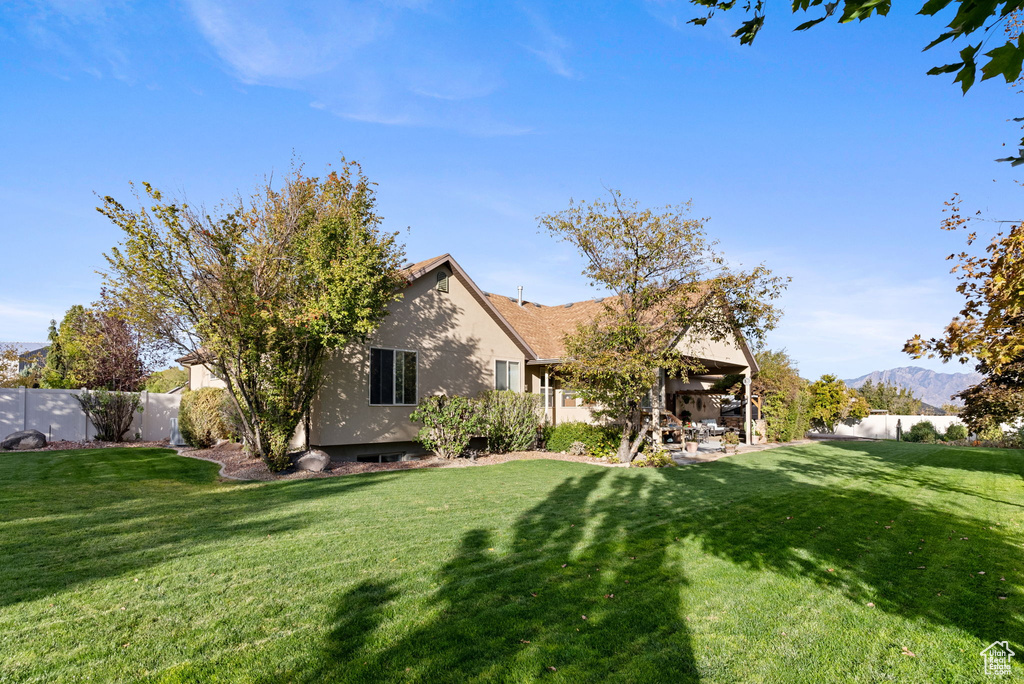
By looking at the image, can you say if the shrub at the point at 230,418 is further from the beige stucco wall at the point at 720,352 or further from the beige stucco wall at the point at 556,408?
the beige stucco wall at the point at 720,352

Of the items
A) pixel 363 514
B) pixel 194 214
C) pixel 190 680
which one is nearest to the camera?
pixel 190 680

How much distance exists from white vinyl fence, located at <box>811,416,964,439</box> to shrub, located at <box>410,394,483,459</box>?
25.9 metres

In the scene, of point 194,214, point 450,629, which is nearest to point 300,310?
point 194,214

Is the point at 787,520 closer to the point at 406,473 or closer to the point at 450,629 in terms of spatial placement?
the point at 450,629

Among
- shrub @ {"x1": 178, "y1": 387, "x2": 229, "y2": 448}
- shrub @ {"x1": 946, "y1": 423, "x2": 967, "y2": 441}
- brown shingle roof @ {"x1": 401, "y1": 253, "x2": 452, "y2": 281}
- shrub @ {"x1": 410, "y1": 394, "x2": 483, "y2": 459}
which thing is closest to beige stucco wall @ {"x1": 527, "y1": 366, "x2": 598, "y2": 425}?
shrub @ {"x1": 410, "y1": 394, "x2": 483, "y2": 459}

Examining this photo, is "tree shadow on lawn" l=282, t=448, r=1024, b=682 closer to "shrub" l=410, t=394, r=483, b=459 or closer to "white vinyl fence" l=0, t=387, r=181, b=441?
"shrub" l=410, t=394, r=483, b=459

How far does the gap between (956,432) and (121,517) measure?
36.3 metres

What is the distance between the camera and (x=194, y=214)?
1206 cm

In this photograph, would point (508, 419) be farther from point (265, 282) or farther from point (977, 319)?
point (977, 319)

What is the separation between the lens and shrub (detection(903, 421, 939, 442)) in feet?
94.2

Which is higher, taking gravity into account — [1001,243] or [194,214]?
[194,214]

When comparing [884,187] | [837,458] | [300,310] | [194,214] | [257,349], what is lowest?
[837,458]

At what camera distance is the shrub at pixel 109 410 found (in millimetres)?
18938

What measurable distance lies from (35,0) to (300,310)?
7.61 metres
